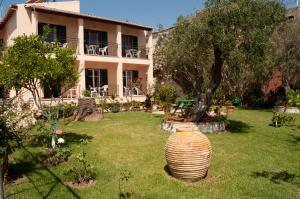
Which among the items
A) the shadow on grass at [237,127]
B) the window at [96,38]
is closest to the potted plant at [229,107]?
the shadow on grass at [237,127]

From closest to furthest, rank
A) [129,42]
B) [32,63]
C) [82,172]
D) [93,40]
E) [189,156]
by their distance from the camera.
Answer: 1. [189,156]
2. [82,172]
3. [32,63]
4. [93,40]
5. [129,42]

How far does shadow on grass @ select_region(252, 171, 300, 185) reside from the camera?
7.64 meters

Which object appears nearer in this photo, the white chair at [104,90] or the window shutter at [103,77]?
the white chair at [104,90]

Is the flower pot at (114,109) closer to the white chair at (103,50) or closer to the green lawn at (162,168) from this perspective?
the white chair at (103,50)

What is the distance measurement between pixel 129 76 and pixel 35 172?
2003 cm

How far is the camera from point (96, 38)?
84.2 feet

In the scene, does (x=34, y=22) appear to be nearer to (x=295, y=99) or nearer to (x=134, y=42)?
(x=134, y=42)

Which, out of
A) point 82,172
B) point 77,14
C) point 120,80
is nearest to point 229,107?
point 120,80

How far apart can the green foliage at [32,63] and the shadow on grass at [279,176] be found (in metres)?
6.27

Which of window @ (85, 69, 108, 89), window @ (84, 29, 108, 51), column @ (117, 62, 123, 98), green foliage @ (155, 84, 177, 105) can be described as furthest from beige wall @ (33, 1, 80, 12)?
green foliage @ (155, 84, 177, 105)

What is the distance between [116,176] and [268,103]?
66.4ft

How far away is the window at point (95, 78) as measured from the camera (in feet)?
81.6

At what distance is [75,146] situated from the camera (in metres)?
11.0

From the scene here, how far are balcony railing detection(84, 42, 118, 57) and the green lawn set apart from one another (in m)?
11.7
